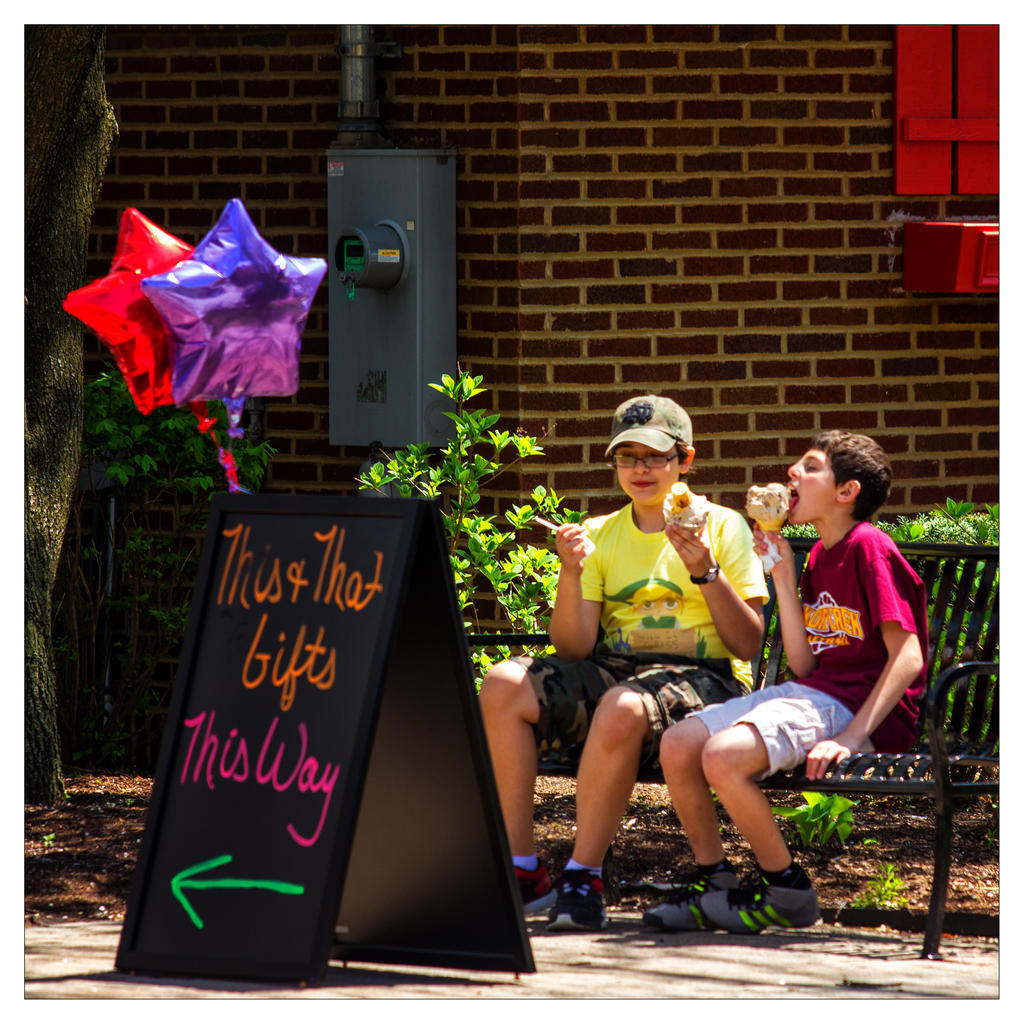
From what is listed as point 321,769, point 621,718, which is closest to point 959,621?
point 621,718

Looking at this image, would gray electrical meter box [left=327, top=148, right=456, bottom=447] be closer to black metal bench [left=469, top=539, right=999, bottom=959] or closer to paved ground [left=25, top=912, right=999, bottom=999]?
black metal bench [left=469, top=539, right=999, bottom=959]

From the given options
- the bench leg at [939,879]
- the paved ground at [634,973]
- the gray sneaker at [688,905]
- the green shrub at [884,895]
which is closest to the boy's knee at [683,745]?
the gray sneaker at [688,905]

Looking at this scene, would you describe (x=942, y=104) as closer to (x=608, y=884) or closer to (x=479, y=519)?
(x=479, y=519)

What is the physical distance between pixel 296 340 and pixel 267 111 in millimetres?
3048

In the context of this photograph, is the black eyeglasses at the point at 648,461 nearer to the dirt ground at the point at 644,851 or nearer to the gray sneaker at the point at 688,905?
the gray sneaker at the point at 688,905

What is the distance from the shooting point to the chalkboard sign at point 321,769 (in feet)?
9.82

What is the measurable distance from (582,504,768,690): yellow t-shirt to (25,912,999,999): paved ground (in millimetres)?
730

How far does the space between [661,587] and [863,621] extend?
521 mm

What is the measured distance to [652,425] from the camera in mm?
3879

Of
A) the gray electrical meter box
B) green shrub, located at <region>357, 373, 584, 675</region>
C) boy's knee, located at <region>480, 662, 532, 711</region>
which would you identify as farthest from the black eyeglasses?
the gray electrical meter box

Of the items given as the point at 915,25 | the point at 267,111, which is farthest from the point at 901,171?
the point at 267,111

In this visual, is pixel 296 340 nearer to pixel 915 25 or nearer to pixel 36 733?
pixel 36 733

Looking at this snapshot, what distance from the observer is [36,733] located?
4.74 meters

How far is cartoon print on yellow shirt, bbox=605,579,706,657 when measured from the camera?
3.88 meters
